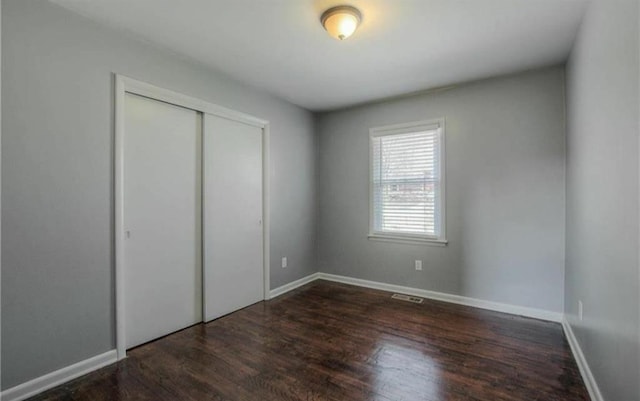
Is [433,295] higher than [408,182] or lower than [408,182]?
lower

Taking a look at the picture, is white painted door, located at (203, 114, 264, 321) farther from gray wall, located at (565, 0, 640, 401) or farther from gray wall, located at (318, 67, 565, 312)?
gray wall, located at (565, 0, 640, 401)

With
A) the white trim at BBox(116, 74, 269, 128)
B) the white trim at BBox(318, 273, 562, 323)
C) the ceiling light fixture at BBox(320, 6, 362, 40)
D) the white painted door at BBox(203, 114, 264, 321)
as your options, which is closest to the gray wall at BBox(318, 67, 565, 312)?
the white trim at BBox(318, 273, 562, 323)

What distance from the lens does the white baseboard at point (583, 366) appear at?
5.90 ft

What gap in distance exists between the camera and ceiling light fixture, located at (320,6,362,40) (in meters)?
2.03

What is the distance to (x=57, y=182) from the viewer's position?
2012 mm

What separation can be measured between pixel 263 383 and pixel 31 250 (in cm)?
170

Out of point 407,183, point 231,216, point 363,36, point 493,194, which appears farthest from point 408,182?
point 231,216

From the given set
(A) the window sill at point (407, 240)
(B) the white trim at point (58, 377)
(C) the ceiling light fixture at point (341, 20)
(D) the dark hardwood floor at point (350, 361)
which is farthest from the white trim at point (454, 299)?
(C) the ceiling light fixture at point (341, 20)

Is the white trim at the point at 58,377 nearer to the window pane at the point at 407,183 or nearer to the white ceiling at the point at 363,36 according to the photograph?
the white ceiling at the point at 363,36

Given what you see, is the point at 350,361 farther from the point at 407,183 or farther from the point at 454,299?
the point at 407,183

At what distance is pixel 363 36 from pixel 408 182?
1.93 meters

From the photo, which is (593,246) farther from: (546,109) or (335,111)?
(335,111)

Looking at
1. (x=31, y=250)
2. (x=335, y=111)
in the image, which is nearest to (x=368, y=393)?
→ (x=31, y=250)

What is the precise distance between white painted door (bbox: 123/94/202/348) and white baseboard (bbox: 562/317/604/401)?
3.09 meters
